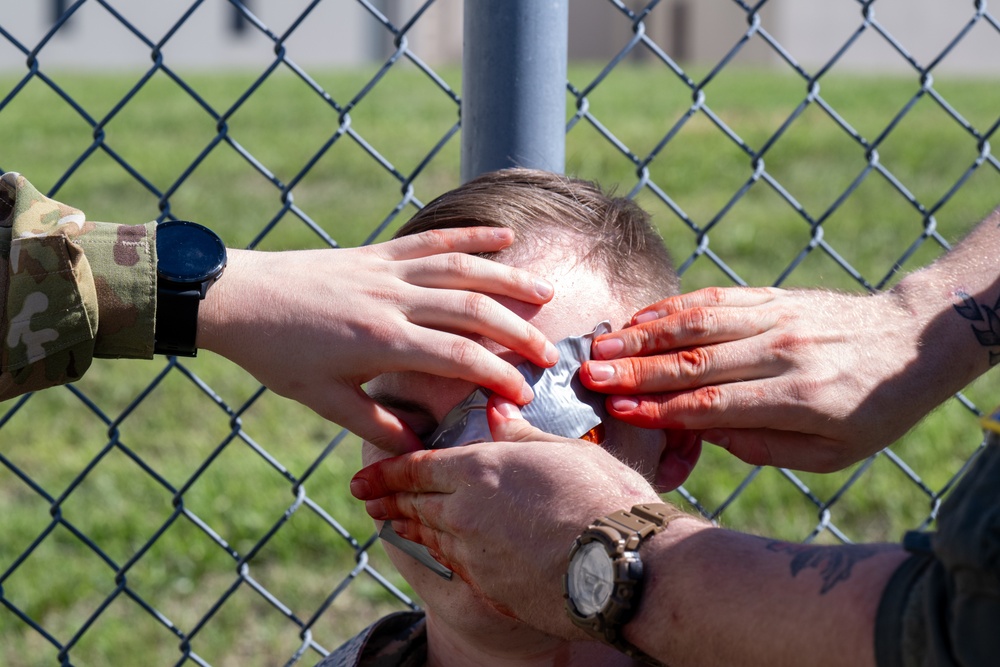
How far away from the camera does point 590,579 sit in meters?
1.24

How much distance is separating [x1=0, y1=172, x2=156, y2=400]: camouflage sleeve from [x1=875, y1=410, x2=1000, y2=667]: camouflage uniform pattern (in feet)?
3.82

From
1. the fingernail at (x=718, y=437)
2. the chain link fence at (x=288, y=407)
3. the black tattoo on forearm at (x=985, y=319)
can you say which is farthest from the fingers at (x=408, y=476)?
the black tattoo on forearm at (x=985, y=319)

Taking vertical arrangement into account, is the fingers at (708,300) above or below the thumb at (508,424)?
above

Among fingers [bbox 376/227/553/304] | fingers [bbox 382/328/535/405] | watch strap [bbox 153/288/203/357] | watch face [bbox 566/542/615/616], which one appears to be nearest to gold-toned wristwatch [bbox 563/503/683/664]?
watch face [bbox 566/542/615/616]

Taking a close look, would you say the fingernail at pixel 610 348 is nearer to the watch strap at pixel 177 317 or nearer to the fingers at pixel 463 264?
the fingers at pixel 463 264

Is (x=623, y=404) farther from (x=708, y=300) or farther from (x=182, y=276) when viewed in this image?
(x=182, y=276)

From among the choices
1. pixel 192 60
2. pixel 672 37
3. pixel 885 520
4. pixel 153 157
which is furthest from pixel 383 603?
pixel 672 37

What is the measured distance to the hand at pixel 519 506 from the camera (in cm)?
132

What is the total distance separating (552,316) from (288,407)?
11.1 ft

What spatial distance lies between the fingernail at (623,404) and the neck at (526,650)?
1.35ft

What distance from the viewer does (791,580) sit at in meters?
1.16

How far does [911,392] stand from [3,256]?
1.56 m

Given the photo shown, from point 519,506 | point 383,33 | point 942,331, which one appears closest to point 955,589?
point 519,506

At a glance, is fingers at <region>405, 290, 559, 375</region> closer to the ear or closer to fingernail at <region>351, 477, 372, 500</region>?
fingernail at <region>351, 477, 372, 500</region>
